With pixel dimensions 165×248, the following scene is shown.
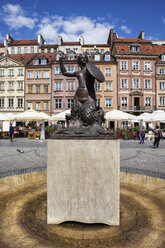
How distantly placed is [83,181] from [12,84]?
34.4m

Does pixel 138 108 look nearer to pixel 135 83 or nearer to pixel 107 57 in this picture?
pixel 135 83

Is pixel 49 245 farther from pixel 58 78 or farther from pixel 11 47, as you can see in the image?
pixel 11 47

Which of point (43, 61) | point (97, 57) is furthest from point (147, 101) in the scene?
point (43, 61)

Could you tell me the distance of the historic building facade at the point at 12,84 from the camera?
32.5 metres

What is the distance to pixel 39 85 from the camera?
106 ft

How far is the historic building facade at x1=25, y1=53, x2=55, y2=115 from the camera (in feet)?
105

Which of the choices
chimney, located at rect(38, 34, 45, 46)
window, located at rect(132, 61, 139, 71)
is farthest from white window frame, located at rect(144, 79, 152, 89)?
chimney, located at rect(38, 34, 45, 46)

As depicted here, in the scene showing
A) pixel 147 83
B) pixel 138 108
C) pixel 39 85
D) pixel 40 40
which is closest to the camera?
pixel 138 108

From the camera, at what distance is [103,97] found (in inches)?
1232

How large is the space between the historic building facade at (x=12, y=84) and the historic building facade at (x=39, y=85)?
3.82 ft

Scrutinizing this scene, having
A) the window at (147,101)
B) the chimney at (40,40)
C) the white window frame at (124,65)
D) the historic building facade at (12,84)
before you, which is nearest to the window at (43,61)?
the historic building facade at (12,84)

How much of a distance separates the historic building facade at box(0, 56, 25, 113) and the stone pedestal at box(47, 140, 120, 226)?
32.0m

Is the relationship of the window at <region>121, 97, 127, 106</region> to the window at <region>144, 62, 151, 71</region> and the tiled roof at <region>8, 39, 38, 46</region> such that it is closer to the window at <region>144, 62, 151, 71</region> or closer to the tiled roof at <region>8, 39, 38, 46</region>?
the window at <region>144, 62, 151, 71</region>

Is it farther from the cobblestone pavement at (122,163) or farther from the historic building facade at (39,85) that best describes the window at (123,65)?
the cobblestone pavement at (122,163)
